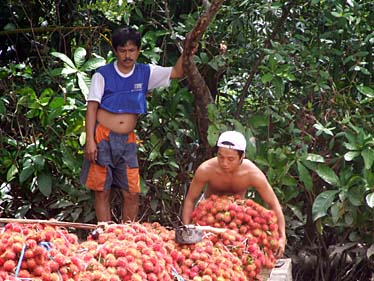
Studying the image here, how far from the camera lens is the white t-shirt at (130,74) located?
4934 millimetres

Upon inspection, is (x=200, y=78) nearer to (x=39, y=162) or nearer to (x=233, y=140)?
(x=233, y=140)

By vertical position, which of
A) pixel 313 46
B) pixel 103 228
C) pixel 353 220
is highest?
pixel 313 46

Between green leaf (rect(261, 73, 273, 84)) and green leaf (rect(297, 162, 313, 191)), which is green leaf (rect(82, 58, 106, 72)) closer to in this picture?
green leaf (rect(261, 73, 273, 84))

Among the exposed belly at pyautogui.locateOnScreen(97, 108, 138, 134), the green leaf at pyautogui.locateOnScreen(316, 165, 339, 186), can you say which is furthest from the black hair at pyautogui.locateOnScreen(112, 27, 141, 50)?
the green leaf at pyautogui.locateOnScreen(316, 165, 339, 186)

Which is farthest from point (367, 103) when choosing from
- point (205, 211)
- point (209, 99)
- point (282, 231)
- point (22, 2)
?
point (22, 2)

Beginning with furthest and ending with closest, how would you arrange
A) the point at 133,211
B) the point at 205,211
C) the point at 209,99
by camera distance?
the point at 209,99 → the point at 133,211 → the point at 205,211

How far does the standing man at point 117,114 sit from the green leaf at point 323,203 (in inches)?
47.3

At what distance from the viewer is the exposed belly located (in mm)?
5000

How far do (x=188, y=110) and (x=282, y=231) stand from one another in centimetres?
161

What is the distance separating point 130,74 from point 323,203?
1.54 meters

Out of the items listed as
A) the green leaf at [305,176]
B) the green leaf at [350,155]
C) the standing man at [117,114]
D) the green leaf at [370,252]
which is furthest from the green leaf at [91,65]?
the green leaf at [370,252]

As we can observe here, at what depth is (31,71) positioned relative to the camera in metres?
5.97

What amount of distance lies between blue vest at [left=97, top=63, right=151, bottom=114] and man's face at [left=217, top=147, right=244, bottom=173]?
83cm

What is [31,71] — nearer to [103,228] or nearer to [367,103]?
[367,103]
